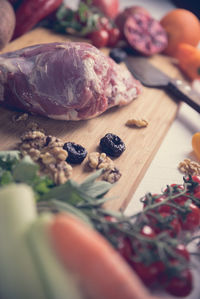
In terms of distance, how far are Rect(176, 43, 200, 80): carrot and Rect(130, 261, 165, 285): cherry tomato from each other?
163 centimetres

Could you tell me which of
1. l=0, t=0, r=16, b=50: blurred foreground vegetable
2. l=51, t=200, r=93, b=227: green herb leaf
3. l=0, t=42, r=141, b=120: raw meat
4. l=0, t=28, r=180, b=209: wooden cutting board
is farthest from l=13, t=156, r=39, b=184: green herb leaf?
l=0, t=0, r=16, b=50: blurred foreground vegetable

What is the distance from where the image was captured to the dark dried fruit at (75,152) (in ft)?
5.07

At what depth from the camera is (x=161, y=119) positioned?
2.00 m

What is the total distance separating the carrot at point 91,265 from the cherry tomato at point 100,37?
183cm

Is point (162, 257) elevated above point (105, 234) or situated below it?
above

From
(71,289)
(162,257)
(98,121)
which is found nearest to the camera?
(71,289)

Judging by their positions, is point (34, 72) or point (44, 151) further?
point (34, 72)

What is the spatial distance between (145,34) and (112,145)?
131 cm

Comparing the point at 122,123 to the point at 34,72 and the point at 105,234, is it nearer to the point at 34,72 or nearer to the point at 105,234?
the point at 34,72

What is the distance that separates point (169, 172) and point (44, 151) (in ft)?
2.11

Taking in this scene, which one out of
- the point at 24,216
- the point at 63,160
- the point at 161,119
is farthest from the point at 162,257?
the point at 161,119

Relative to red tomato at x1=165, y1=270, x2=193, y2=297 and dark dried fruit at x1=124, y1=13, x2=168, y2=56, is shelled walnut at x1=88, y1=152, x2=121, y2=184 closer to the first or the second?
red tomato at x1=165, y1=270, x2=193, y2=297

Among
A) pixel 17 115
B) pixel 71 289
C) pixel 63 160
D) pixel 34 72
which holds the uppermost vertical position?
pixel 71 289

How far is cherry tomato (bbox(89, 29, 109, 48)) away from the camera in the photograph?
7.99 ft
